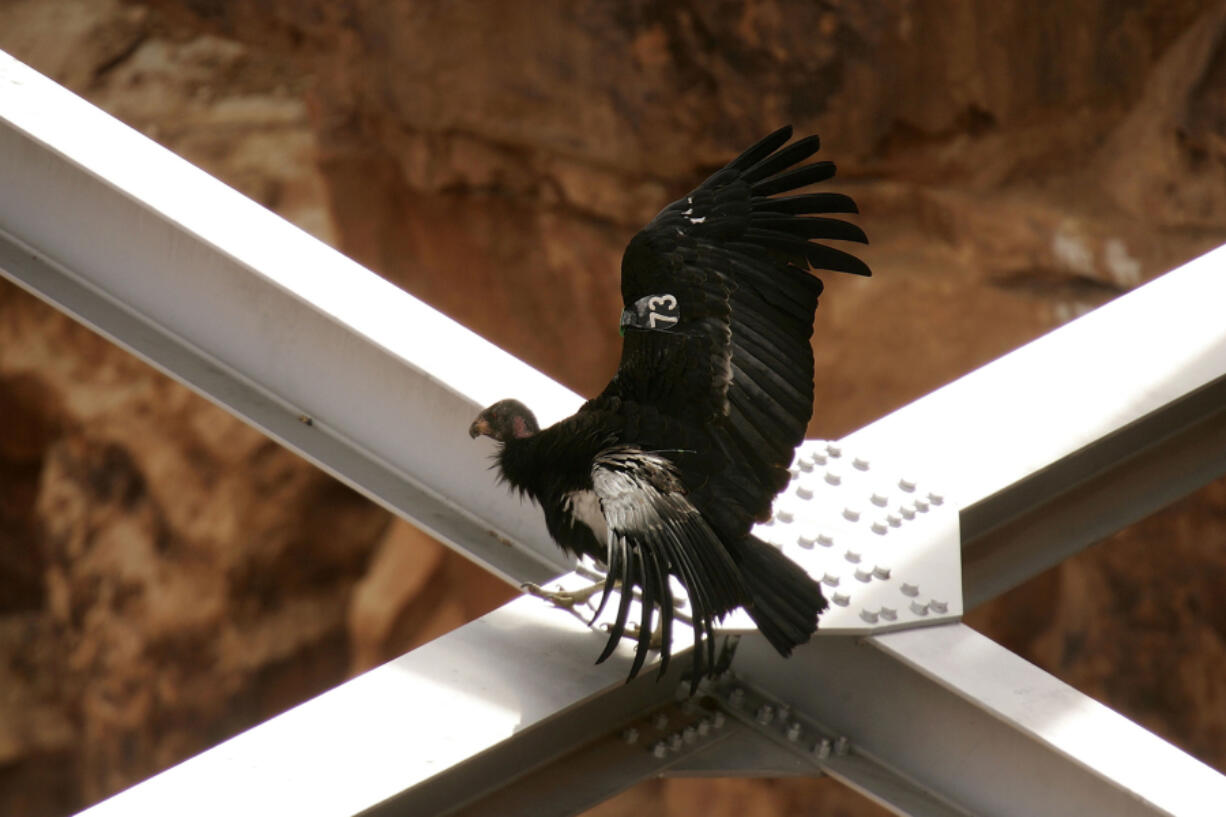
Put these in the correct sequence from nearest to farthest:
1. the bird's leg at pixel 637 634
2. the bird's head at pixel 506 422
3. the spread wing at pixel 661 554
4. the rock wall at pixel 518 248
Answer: the spread wing at pixel 661 554, the bird's leg at pixel 637 634, the bird's head at pixel 506 422, the rock wall at pixel 518 248

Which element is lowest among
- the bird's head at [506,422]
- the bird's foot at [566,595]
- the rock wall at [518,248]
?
the bird's foot at [566,595]

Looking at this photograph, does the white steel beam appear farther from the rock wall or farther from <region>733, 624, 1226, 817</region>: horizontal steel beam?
the rock wall

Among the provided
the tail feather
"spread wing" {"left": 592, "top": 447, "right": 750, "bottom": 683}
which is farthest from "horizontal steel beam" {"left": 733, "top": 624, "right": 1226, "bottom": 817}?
"spread wing" {"left": 592, "top": 447, "right": 750, "bottom": 683}

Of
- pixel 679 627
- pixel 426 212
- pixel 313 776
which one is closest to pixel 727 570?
pixel 679 627

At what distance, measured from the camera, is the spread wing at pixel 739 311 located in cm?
134

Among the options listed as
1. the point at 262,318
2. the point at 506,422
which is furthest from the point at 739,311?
the point at 262,318

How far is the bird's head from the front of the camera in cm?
138

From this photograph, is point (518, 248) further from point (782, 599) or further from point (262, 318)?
point (782, 599)

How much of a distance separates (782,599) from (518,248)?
12.1ft

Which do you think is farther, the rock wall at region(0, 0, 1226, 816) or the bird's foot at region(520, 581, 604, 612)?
the rock wall at region(0, 0, 1226, 816)

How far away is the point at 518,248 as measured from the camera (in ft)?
15.8

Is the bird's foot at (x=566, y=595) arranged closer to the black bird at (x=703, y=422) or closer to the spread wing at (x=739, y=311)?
the black bird at (x=703, y=422)

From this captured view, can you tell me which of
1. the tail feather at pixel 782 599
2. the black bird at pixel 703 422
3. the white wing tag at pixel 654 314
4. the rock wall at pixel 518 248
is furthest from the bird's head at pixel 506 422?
the rock wall at pixel 518 248

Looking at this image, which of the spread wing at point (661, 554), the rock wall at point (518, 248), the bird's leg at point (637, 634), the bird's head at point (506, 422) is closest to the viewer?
the spread wing at point (661, 554)
